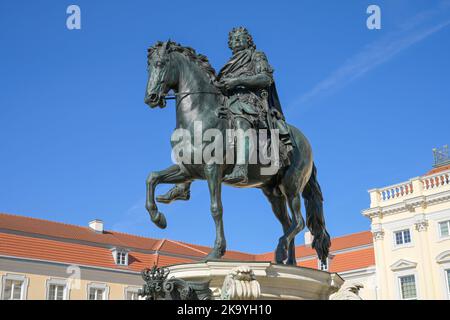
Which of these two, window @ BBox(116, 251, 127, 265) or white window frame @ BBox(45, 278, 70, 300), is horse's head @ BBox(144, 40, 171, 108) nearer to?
white window frame @ BBox(45, 278, 70, 300)

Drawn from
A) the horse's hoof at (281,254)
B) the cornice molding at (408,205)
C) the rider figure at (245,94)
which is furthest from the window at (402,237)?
the horse's hoof at (281,254)

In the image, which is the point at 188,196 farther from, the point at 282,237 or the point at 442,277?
the point at 442,277

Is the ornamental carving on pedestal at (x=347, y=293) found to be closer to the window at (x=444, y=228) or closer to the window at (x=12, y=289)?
the window at (x=444, y=228)

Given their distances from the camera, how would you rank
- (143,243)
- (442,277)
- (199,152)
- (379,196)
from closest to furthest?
(199,152) → (442,277) → (379,196) → (143,243)

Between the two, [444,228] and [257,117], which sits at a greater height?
[444,228]

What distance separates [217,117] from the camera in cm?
829

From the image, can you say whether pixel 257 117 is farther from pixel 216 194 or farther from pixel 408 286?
pixel 408 286

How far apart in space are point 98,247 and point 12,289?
770 cm

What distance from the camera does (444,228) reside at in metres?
40.2

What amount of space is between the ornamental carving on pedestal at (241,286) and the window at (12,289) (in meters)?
35.2

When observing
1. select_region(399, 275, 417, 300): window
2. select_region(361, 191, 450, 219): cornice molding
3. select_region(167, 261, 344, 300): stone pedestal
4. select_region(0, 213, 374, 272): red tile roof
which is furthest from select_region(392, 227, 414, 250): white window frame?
select_region(167, 261, 344, 300): stone pedestal

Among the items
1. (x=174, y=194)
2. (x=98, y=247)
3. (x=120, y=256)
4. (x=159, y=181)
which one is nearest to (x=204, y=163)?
(x=159, y=181)
